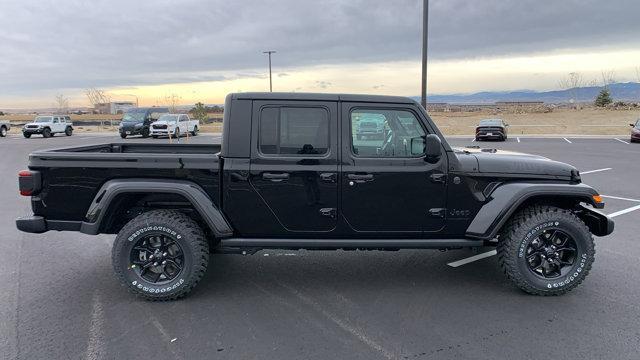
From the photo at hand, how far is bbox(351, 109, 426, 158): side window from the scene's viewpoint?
442cm

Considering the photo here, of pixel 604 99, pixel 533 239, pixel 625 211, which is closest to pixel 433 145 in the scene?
pixel 533 239

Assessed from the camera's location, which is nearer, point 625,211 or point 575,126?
point 625,211

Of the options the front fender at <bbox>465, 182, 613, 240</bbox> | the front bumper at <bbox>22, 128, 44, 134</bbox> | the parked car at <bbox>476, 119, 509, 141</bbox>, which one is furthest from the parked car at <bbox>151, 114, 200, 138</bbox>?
the front fender at <bbox>465, 182, 613, 240</bbox>

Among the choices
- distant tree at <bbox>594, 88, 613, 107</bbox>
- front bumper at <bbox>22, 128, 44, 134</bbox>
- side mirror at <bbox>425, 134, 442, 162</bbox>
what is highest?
distant tree at <bbox>594, 88, 613, 107</bbox>

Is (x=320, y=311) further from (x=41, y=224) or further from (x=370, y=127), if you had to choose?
(x=41, y=224)

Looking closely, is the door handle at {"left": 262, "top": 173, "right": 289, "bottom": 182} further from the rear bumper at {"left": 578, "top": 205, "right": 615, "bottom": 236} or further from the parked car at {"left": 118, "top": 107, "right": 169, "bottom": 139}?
the parked car at {"left": 118, "top": 107, "right": 169, "bottom": 139}

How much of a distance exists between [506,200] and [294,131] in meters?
2.02

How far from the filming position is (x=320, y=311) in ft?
13.6

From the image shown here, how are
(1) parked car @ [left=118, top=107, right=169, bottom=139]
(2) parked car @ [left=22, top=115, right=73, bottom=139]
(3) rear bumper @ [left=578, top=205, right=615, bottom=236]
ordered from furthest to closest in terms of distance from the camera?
(2) parked car @ [left=22, top=115, right=73, bottom=139]
(1) parked car @ [left=118, top=107, right=169, bottom=139]
(3) rear bumper @ [left=578, top=205, right=615, bottom=236]

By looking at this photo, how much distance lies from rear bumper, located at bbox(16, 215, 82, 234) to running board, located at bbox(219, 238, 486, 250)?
1417mm

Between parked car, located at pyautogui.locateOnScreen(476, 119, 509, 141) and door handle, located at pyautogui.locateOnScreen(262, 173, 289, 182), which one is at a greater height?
parked car, located at pyautogui.locateOnScreen(476, 119, 509, 141)

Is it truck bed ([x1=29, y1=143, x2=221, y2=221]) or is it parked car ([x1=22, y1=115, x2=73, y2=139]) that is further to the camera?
parked car ([x1=22, y1=115, x2=73, y2=139])

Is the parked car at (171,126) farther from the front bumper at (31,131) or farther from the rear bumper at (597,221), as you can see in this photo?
the rear bumper at (597,221)

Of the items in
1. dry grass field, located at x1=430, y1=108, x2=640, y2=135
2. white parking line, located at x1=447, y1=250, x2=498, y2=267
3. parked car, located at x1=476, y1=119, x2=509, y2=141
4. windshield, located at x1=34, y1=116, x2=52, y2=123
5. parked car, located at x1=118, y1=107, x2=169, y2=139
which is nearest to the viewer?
white parking line, located at x1=447, y1=250, x2=498, y2=267
